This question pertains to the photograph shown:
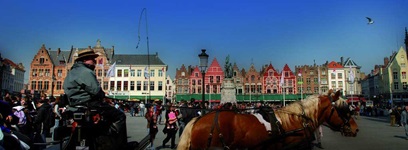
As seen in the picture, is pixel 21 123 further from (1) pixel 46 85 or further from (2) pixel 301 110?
(1) pixel 46 85

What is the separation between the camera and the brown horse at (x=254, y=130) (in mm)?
4656

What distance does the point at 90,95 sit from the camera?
146 inches

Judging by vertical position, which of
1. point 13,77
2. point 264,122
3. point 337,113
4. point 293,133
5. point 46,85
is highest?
point 13,77

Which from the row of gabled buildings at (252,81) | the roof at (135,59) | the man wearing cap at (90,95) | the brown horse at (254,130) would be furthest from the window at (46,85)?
the man wearing cap at (90,95)

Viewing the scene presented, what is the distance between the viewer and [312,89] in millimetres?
73000

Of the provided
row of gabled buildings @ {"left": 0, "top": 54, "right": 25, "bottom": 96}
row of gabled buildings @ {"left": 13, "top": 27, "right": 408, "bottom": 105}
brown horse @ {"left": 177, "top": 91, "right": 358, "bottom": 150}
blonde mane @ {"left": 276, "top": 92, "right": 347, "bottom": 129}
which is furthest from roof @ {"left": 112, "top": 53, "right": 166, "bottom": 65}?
brown horse @ {"left": 177, "top": 91, "right": 358, "bottom": 150}

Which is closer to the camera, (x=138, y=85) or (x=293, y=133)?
(x=293, y=133)

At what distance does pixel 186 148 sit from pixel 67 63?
6340 cm

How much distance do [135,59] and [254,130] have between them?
61622mm

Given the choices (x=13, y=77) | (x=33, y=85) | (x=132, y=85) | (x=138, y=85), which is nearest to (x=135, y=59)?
(x=132, y=85)

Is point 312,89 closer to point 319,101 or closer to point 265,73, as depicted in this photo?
point 265,73

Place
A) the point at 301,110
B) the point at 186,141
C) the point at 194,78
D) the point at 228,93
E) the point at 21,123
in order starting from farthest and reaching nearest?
the point at 194,78, the point at 228,93, the point at 21,123, the point at 301,110, the point at 186,141

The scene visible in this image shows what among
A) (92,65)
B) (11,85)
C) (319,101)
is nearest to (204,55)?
(319,101)

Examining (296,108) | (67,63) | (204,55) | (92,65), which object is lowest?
(296,108)
